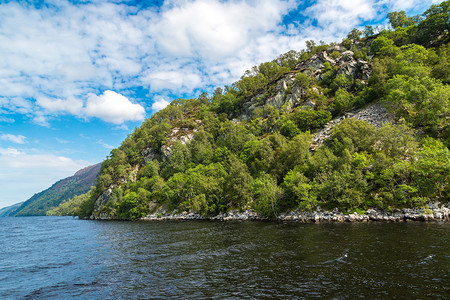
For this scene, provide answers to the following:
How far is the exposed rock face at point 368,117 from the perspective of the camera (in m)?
70.8

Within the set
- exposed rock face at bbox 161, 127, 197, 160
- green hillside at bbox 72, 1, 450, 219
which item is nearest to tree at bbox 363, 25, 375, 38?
green hillside at bbox 72, 1, 450, 219

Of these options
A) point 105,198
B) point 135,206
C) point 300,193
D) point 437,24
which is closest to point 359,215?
point 300,193

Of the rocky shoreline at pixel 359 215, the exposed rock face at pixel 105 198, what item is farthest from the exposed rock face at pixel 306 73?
the exposed rock face at pixel 105 198

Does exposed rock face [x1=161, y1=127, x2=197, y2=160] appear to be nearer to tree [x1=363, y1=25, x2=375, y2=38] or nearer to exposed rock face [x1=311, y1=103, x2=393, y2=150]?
exposed rock face [x1=311, y1=103, x2=393, y2=150]

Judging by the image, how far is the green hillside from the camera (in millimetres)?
49181

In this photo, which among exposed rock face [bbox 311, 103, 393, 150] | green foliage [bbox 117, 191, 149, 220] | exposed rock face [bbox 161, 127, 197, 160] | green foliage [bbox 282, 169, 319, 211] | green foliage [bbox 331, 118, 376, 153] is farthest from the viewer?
exposed rock face [bbox 161, 127, 197, 160]

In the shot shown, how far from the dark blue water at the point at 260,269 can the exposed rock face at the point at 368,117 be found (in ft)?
152

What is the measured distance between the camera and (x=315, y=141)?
263ft

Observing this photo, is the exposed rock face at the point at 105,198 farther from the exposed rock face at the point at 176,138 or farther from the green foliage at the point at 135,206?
the exposed rock face at the point at 176,138

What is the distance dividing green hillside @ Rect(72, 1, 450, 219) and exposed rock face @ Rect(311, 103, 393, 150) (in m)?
0.47

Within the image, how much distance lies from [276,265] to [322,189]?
117 ft

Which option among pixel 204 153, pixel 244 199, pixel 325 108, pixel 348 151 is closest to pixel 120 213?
pixel 204 153

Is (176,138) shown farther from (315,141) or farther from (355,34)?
(355,34)

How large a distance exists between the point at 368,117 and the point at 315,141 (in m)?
21.2
